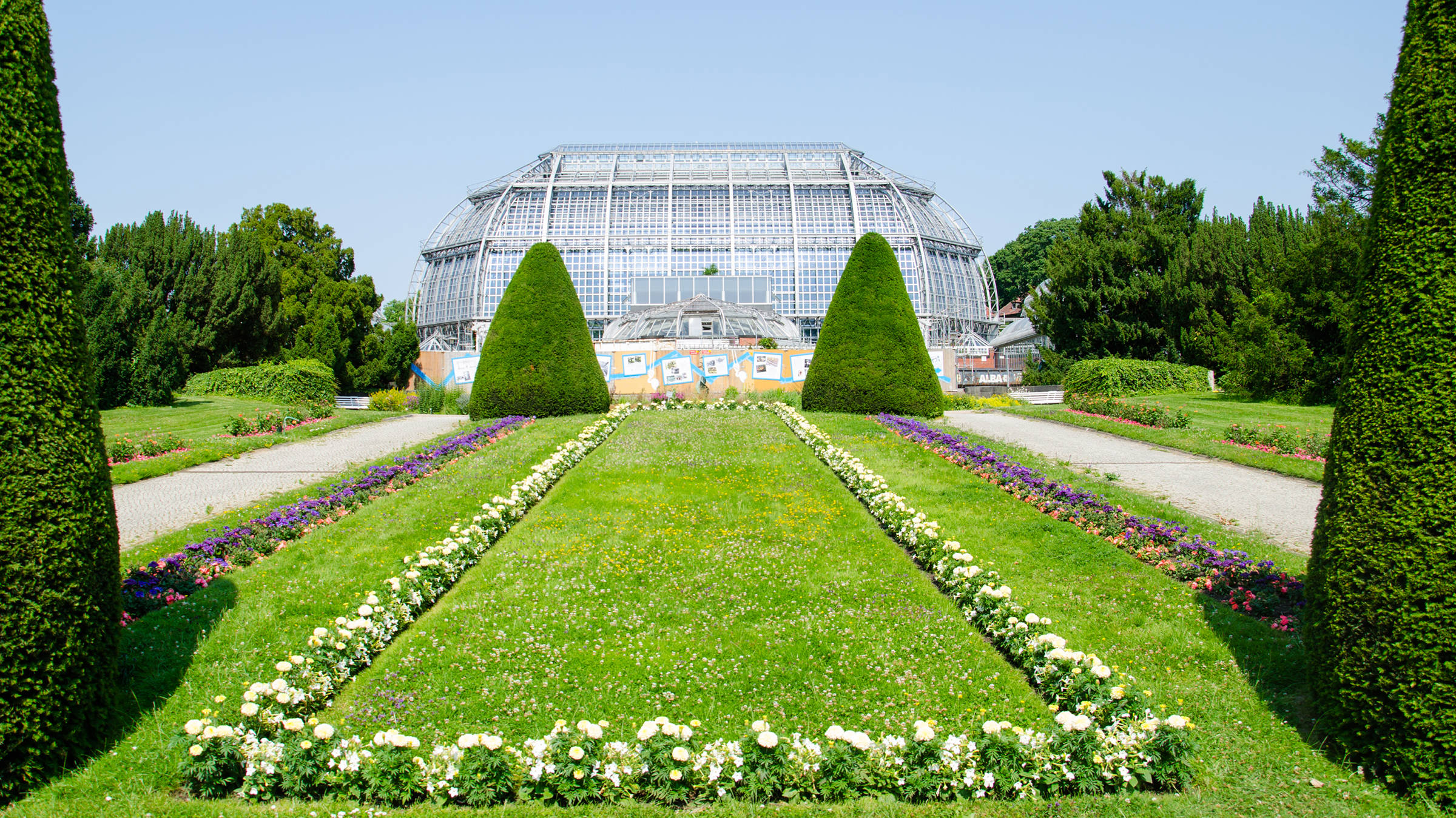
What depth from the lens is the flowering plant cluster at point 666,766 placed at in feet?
13.6

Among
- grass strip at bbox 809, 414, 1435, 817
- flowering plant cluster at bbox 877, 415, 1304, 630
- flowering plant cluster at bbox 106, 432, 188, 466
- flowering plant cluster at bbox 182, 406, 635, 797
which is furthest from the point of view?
flowering plant cluster at bbox 106, 432, 188, 466

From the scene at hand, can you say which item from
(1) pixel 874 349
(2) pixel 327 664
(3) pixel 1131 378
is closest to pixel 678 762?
(2) pixel 327 664

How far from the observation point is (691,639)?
6.02 m

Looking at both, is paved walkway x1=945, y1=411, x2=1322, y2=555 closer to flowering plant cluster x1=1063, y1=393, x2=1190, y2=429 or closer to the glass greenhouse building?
flowering plant cluster x1=1063, y1=393, x2=1190, y2=429

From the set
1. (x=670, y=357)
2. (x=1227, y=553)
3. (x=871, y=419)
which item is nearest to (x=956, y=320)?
(x=670, y=357)

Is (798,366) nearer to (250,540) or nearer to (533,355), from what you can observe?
(533,355)

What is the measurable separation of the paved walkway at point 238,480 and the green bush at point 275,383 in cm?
560

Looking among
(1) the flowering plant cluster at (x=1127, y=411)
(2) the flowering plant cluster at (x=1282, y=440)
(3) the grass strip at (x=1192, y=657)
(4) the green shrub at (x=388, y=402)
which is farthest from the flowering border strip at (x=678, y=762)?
(4) the green shrub at (x=388, y=402)

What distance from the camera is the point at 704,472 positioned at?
11.8m

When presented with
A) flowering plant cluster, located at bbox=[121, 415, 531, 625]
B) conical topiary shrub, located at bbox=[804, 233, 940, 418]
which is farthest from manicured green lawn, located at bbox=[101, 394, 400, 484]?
conical topiary shrub, located at bbox=[804, 233, 940, 418]

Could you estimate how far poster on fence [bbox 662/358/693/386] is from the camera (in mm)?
28234

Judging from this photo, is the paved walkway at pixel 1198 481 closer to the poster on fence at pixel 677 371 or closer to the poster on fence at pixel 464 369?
the poster on fence at pixel 677 371

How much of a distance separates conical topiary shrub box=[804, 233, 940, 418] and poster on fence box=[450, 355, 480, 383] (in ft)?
54.5

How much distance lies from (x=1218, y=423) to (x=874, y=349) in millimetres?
7377
